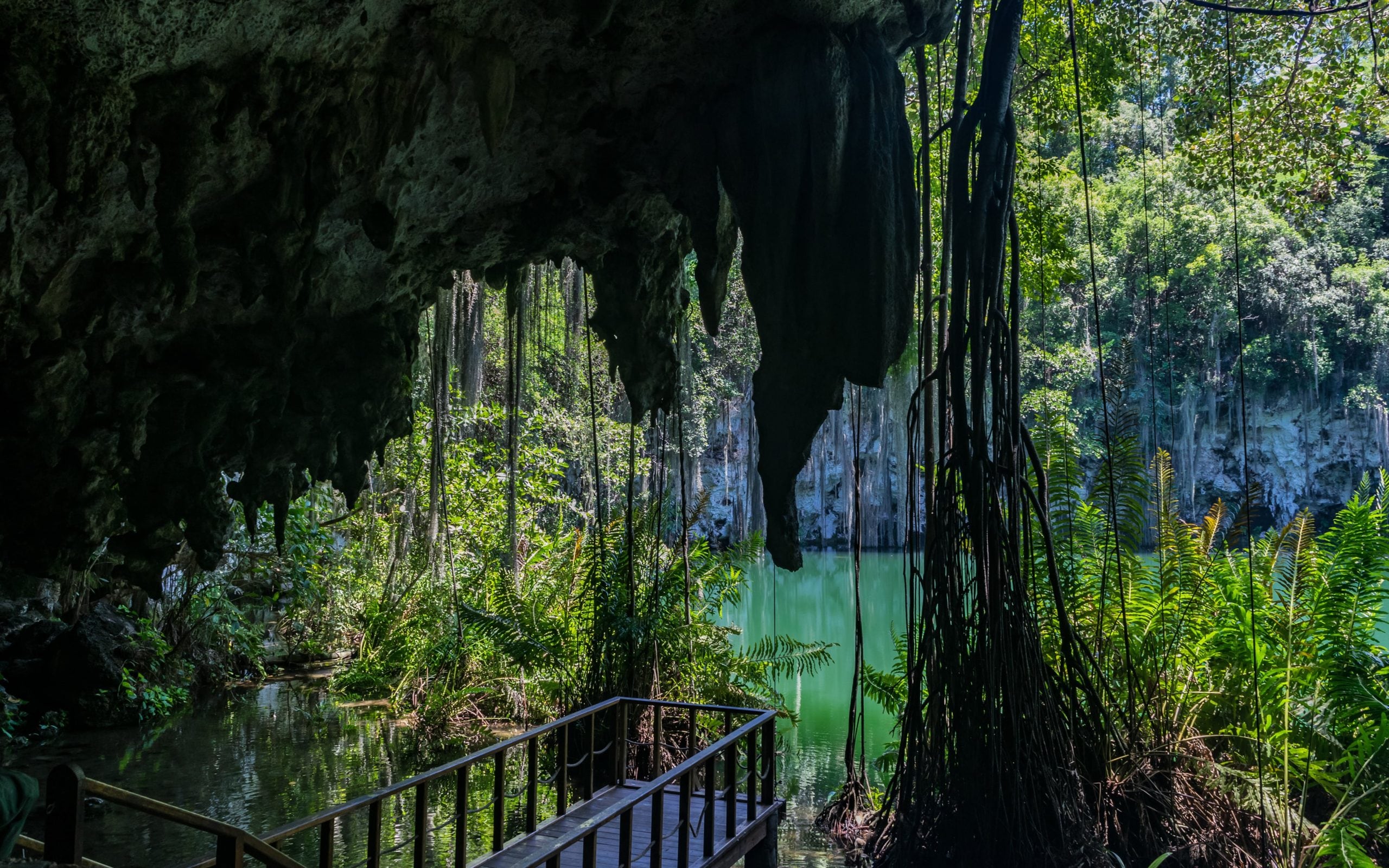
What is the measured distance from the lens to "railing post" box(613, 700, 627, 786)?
6051 millimetres

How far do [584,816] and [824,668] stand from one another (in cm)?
1144

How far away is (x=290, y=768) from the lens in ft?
27.2

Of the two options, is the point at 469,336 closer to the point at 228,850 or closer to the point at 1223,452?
the point at 228,850

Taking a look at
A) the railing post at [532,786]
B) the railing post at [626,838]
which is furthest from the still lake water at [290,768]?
the railing post at [626,838]

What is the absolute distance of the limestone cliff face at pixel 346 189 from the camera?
3.59 metres

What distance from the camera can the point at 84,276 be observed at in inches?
168

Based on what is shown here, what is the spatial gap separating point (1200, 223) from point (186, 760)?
2779 centimetres

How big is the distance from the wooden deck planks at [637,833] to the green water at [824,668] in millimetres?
1250

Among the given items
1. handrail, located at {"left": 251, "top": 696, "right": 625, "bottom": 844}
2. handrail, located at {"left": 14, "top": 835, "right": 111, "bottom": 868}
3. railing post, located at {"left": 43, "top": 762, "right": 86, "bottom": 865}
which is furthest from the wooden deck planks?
railing post, located at {"left": 43, "top": 762, "right": 86, "bottom": 865}

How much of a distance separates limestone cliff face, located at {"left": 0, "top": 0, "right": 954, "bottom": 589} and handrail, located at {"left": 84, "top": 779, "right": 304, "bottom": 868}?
6.68ft

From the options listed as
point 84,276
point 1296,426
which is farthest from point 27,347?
point 1296,426

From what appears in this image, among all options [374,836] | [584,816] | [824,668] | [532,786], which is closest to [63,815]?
[374,836]

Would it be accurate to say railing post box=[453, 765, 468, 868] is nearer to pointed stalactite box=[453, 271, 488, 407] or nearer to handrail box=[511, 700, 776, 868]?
handrail box=[511, 700, 776, 868]

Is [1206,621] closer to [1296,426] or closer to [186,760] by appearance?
[186,760]
